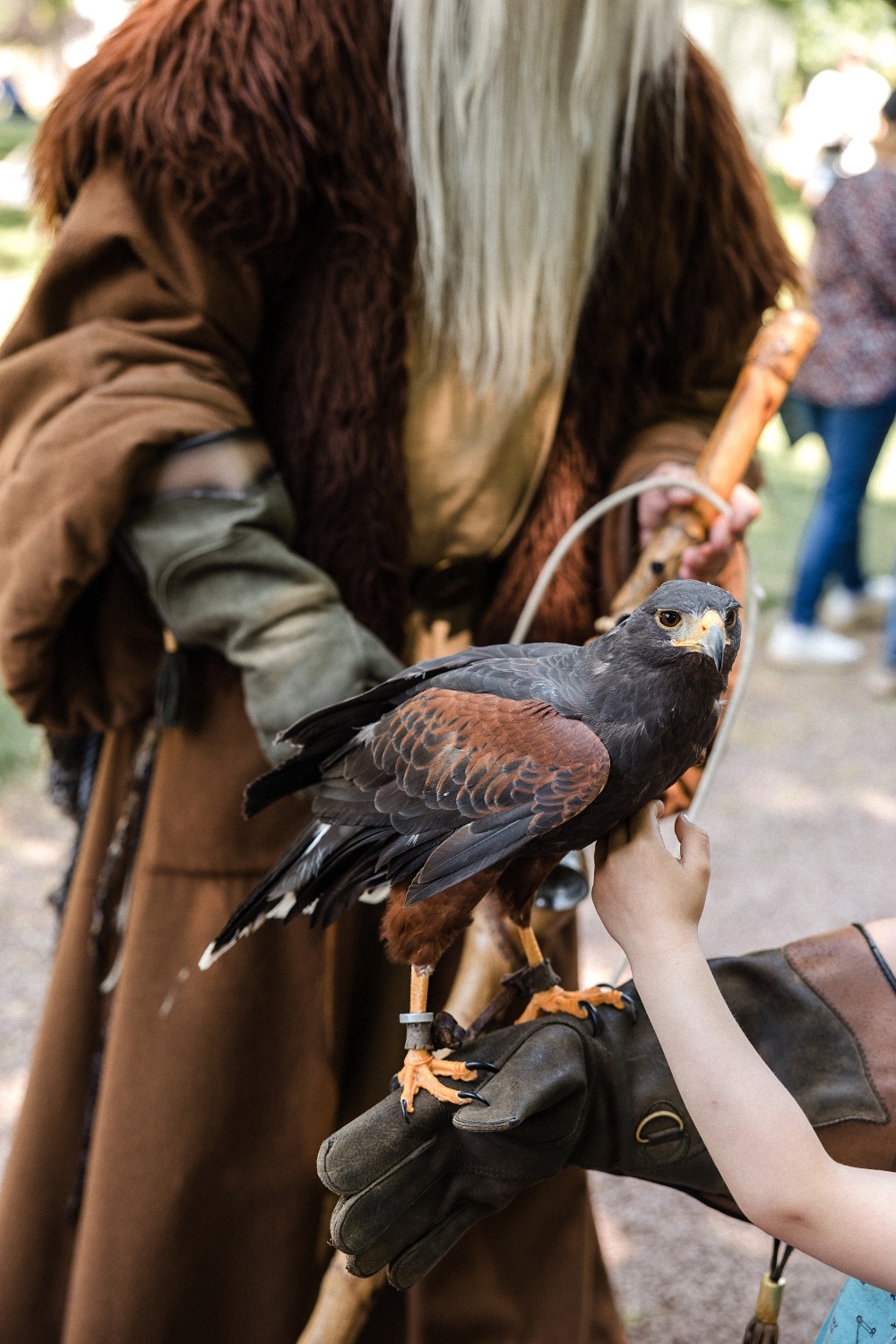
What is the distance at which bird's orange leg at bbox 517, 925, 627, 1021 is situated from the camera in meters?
1.12

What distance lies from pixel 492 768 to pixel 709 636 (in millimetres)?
200

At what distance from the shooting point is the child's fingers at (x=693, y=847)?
967 mm

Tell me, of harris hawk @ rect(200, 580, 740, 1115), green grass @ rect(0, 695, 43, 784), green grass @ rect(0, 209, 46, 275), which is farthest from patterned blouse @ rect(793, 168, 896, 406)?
green grass @ rect(0, 209, 46, 275)

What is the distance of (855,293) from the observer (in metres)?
4.64

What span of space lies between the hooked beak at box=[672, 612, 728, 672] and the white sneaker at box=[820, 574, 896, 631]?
5082mm

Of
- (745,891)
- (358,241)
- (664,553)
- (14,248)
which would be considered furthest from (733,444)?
(14,248)

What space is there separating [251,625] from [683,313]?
81 centimetres

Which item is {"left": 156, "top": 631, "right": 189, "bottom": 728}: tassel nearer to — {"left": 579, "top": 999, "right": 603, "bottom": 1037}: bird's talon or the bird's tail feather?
the bird's tail feather

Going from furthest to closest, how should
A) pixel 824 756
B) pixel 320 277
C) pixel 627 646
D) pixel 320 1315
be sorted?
pixel 824 756 → pixel 320 277 → pixel 320 1315 → pixel 627 646

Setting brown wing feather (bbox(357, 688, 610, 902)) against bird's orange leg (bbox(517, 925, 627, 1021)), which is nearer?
brown wing feather (bbox(357, 688, 610, 902))

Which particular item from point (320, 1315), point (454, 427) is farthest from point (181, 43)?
point (320, 1315)

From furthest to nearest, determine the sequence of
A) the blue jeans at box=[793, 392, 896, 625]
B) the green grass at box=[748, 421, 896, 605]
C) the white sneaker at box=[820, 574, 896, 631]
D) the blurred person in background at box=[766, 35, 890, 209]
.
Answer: the green grass at box=[748, 421, 896, 605] → the white sneaker at box=[820, 574, 896, 631] → the blurred person in background at box=[766, 35, 890, 209] → the blue jeans at box=[793, 392, 896, 625]

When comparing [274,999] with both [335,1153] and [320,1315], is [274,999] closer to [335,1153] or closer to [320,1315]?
[320,1315]

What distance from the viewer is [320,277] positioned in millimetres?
1479
